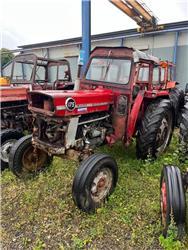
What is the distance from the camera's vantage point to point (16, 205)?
125 inches

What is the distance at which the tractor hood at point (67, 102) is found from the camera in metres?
3.04

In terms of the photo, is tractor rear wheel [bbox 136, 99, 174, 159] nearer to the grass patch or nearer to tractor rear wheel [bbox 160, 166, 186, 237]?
the grass patch

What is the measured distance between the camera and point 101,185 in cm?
312

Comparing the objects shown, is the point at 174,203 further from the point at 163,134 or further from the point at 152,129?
the point at 163,134

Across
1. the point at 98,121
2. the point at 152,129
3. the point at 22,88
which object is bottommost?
the point at 152,129

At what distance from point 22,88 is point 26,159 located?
1755 millimetres

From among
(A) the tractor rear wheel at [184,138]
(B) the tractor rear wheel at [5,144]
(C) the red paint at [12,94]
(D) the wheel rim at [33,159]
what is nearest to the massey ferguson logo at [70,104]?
(D) the wheel rim at [33,159]

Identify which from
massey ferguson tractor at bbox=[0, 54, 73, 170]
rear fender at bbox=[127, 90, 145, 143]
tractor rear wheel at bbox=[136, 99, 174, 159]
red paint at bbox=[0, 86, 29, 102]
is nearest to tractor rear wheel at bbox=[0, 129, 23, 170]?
massey ferguson tractor at bbox=[0, 54, 73, 170]

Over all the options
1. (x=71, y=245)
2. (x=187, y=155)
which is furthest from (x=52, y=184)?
(x=187, y=155)

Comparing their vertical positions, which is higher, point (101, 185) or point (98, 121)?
point (98, 121)

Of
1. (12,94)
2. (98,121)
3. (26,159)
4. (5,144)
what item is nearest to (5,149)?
(5,144)

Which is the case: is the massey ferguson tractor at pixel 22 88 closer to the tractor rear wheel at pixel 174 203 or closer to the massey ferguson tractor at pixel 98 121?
the massey ferguson tractor at pixel 98 121

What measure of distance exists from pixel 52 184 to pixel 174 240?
1.77 meters

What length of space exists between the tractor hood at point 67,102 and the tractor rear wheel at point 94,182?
636 mm
